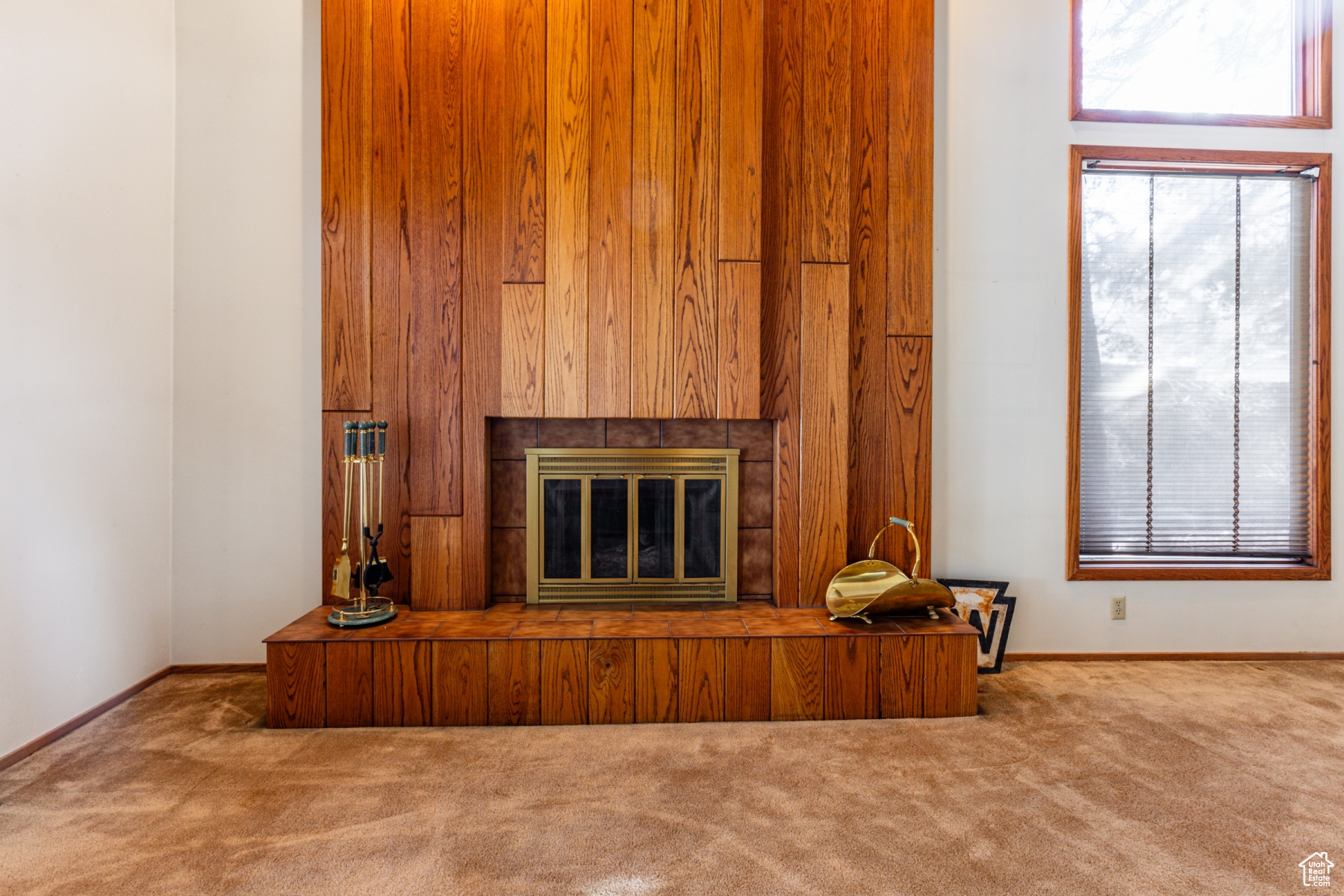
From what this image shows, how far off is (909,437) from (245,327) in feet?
9.00

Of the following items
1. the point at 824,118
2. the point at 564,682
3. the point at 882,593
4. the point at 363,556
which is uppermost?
the point at 824,118

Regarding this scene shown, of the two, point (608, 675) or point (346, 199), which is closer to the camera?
point (608, 675)

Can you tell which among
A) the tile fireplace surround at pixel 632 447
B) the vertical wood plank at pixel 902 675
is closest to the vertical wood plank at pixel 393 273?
the tile fireplace surround at pixel 632 447

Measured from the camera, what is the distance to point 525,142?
8.57ft

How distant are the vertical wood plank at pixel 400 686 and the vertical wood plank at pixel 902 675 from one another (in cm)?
157

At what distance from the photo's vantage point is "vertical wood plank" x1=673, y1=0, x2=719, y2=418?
2.60 meters

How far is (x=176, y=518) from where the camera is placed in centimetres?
276

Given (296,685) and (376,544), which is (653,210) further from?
(296,685)

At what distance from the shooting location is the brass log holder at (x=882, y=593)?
2500 mm

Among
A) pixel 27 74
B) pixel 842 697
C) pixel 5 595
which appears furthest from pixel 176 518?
pixel 842 697

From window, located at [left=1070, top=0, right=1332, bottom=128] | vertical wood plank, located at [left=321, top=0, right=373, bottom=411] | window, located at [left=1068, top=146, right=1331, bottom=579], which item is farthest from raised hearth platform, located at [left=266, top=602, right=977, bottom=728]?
window, located at [left=1070, top=0, right=1332, bottom=128]

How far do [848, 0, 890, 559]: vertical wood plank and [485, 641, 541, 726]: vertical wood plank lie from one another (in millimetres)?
1357

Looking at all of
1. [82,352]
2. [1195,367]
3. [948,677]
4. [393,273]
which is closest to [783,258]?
[393,273]

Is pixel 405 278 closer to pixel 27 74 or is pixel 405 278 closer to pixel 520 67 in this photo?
pixel 520 67
